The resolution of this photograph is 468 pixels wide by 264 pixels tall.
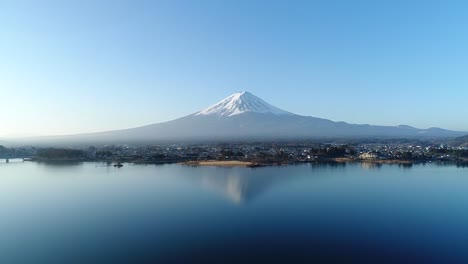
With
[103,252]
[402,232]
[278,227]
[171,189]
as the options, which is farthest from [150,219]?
[402,232]

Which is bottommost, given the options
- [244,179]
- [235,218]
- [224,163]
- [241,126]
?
[235,218]

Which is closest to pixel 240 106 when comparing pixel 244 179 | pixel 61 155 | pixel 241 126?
pixel 241 126

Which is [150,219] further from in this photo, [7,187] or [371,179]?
[371,179]

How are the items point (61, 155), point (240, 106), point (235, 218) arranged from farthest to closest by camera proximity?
point (240, 106), point (61, 155), point (235, 218)

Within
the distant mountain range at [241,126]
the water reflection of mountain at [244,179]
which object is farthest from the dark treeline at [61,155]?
the distant mountain range at [241,126]

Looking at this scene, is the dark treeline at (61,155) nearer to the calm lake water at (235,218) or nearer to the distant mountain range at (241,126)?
the calm lake water at (235,218)

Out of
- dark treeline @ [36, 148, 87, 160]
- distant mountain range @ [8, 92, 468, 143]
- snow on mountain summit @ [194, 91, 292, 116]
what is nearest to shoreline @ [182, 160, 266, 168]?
dark treeline @ [36, 148, 87, 160]

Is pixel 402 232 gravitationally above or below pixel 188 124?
below

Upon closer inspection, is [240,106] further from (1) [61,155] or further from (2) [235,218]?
(2) [235,218]
